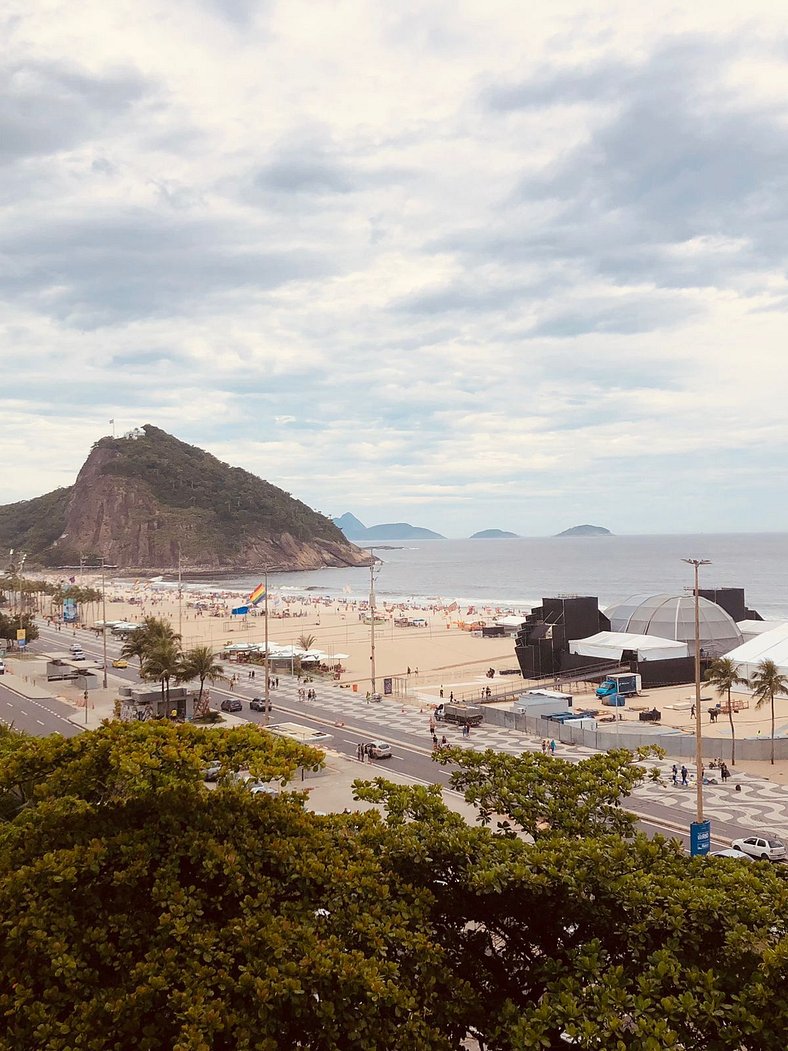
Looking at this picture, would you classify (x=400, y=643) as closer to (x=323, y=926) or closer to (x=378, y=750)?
(x=378, y=750)

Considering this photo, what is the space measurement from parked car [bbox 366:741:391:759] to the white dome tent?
96.2 feet

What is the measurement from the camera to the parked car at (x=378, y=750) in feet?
109

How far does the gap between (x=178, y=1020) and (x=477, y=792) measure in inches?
189

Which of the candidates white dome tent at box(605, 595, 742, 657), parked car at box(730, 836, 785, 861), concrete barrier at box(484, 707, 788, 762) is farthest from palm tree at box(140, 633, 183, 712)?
white dome tent at box(605, 595, 742, 657)

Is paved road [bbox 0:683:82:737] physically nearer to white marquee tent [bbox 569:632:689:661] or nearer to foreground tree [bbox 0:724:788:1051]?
foreground tree [bbox 0:724:788:1051]

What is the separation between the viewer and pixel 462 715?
40594 millimetres

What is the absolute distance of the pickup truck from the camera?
4050 cm

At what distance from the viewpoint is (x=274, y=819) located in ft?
31.6

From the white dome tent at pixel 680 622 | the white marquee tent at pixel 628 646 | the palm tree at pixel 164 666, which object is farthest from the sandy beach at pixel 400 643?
the palm tree at pixel 164 666

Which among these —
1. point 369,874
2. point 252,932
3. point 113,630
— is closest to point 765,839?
point 369,874

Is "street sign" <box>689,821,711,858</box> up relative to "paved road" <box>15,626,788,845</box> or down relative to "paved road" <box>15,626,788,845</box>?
up

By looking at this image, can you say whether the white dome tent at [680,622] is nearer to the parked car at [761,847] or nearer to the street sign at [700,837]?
the parked car at [761,847]

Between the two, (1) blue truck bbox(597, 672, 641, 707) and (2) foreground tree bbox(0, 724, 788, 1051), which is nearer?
(2) foreground tree bbox(0, 724, 788, 1051)

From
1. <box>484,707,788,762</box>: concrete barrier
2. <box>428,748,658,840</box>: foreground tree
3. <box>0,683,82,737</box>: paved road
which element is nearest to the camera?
<box>428,748,658,840</box>: foreground tree
